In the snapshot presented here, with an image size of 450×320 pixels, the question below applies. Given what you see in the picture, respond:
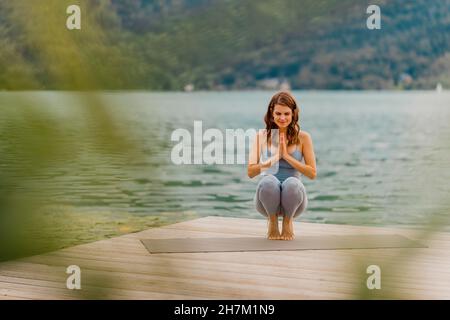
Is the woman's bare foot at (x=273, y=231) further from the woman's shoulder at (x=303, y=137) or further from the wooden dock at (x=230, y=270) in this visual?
the woman's shoulder at (x=303, y=137)

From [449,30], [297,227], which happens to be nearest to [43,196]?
[449,30]

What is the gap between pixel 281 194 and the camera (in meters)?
3.83

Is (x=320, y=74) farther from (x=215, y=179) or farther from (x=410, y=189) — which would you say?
(x=215, y=179)

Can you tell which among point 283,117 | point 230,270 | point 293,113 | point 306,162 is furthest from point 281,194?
point 283,117

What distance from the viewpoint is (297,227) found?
4629 mm

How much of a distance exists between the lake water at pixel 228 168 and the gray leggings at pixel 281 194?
16.3 inches

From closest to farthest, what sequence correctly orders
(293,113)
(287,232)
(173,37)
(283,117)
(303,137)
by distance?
1. (173,37)
2. (283,117)
3. (293,113)
4. (303,137)
5. (287,232)

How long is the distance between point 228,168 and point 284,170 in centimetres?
1992

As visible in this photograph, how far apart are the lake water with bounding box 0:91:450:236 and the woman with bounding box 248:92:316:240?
0.30 metres

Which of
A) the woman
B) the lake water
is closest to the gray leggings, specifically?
the woman

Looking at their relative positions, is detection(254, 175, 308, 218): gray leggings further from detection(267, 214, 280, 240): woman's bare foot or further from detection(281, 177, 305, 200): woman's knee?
detection(267, 214, 280, 240): woman's bare foot

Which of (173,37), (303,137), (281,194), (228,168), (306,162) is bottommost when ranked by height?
(173,37)

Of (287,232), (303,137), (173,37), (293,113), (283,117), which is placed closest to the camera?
(173,37)

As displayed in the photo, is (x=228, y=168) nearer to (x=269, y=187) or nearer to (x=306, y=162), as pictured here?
(x=269, y=187)
